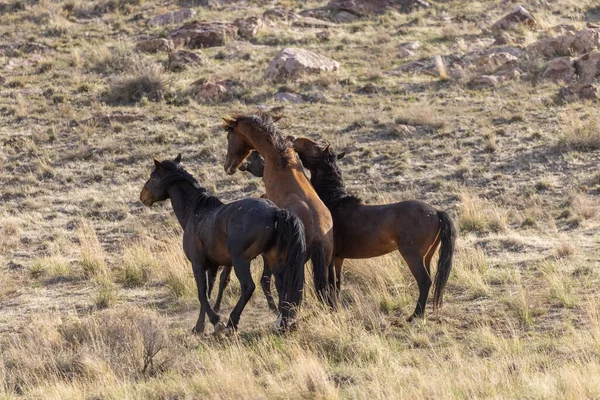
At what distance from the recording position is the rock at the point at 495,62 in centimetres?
2395

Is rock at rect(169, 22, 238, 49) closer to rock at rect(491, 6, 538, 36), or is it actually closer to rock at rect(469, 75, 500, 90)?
rock at rect(469, 75, 500, 90)

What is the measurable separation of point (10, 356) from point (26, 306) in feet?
8.34

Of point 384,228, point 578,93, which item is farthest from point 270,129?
point 578,93

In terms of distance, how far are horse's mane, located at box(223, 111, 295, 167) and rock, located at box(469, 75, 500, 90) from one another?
1346 cm

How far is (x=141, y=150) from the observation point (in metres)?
19.1

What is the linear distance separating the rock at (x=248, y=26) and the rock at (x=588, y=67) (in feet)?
36.3

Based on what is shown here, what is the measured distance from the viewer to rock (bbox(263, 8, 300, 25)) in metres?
30.5

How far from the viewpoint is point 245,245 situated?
822cm

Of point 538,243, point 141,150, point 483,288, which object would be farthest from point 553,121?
point 483,288

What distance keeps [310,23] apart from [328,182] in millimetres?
21643

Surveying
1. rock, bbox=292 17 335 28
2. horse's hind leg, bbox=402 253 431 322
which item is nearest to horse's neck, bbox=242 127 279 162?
horse's hind leg, bbox=402 253 431 322

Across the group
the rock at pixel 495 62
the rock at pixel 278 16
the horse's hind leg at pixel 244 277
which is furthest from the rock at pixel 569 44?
the horse's hind leg at pixel 244 277

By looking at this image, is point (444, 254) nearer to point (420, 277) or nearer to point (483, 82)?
point (420, 277)

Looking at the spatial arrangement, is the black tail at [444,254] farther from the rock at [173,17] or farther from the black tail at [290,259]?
the rock at [173,17]
